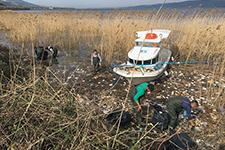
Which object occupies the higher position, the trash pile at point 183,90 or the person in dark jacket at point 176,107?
the person in dark jacket at point 176,107

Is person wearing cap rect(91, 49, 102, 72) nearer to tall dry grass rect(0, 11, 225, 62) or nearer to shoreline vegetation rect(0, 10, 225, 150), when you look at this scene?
shoreline vegetation rect(0, 10, 225, 150)

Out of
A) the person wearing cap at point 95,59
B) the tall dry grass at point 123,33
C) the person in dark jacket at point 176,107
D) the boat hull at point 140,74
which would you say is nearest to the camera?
the person in dark jacket at point 176,107

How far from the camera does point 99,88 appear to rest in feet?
31.3

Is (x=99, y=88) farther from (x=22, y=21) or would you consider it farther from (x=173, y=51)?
(x=22, y=21)

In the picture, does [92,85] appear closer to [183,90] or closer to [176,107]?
[183,90]

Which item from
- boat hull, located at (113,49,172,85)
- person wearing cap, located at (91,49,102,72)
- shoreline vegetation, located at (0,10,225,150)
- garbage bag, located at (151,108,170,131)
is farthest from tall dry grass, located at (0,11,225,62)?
garbage bag, located at (151,108,170,131)

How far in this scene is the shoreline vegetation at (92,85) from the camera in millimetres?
2553

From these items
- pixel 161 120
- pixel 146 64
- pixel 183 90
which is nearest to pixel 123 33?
pixel 146 64

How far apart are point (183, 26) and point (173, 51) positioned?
64.6 inches

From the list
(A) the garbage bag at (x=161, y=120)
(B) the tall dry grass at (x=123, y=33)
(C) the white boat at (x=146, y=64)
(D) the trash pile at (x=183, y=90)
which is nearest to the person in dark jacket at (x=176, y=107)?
(A) the garbage bag at (x=161, y=120)

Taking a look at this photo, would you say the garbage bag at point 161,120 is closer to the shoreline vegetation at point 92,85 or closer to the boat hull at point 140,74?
the shoreline vegetation at point 92,85

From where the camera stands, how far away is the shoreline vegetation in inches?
101

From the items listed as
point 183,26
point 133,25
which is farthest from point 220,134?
point 133,25

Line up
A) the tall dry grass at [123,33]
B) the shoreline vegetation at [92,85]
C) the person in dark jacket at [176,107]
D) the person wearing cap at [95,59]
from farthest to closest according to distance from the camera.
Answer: the tall dry grass at [123,33]
the person wearing cap at [95,59]
the person in dark jacket at [176,107]
the shoreline vegetation at [92,85]
